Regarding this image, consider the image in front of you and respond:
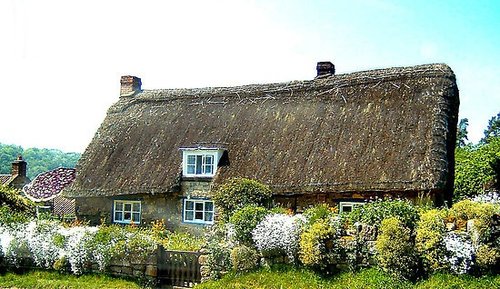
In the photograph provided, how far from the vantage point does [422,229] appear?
14898mm

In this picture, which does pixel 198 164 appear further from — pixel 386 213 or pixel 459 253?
pixel 459 253

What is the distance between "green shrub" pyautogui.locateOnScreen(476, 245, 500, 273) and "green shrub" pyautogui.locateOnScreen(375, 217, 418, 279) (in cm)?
145

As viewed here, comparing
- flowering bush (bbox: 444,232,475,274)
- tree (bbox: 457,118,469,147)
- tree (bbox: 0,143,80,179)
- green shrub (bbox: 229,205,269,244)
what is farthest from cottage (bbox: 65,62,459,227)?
tree (bbox: 0,143,80,179)

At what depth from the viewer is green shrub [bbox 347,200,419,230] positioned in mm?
15414

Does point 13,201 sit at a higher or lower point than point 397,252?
higher

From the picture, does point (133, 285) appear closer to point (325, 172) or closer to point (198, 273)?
point (198, 273)

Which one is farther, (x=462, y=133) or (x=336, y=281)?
(x=462, y=133)

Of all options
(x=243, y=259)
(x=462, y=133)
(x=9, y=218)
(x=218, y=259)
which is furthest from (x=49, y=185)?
(x=462, y=133)

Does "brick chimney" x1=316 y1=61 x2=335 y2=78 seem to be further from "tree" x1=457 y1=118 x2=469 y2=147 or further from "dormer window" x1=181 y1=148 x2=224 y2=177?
"tree" x1=457 y1=118 x2=469 y2=147

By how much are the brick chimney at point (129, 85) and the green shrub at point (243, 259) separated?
17847mm

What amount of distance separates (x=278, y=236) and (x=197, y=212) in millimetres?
9391

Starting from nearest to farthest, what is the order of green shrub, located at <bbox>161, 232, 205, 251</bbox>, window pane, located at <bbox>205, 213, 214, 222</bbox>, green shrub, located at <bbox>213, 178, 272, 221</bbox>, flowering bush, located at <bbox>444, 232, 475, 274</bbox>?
flowering bush, located at <bbox>444, 232, 475, 274</bbox> → green shrub, located at <bbox>161, 232, 205, 251</bbox> → green shrub, located at <bbox>213, 178, 272, 221</bbox> → window pane, located at <bbox>205, 213, 214, 222</bbox>

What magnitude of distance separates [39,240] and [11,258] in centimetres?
124

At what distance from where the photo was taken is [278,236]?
54.3 feet
